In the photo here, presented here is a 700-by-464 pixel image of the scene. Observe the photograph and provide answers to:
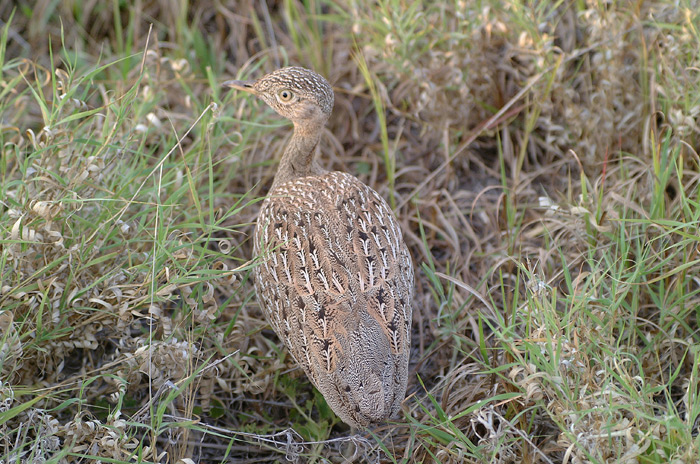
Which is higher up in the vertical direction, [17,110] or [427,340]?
[17,110]

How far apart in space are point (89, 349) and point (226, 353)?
22.6 inches

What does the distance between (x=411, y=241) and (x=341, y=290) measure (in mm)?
1123

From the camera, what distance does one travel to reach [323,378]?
9.43 ft

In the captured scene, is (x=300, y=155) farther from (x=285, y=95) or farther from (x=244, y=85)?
(x=244, y=85)

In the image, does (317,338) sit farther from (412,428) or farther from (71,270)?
(71,270)

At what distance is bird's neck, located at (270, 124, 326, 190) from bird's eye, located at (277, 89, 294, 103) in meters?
0.14

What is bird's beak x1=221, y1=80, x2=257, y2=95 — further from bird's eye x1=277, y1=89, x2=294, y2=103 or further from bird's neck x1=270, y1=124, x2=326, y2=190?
bird's neck x1=270, y1=124, x2=326, y2=190

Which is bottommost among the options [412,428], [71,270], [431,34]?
[412,428]

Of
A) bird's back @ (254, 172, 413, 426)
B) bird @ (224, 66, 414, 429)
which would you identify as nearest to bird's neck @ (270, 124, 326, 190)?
bird @ (224, 66, 414, 429)

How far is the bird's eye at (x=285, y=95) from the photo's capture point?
3.59 m

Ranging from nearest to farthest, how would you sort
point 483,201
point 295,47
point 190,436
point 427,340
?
point 190,436 < point 427,340 < point 483,201 < point 295,47

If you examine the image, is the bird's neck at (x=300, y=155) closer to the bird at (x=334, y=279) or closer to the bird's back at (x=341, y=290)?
the bird at (x=334, y=279)

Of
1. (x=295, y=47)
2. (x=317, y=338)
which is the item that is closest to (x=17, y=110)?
(x=295, y=47)

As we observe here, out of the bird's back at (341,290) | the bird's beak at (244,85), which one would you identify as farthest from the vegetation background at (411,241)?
the bird's back at (341,290)
